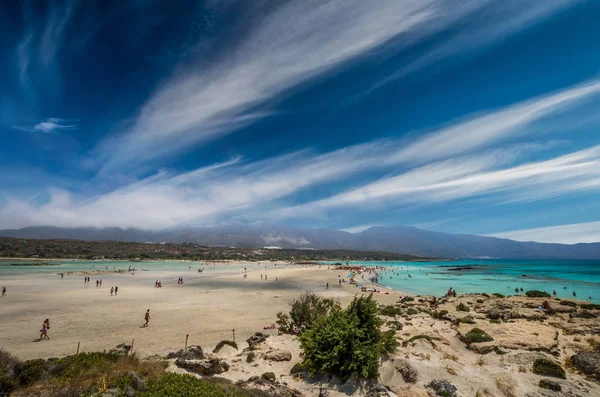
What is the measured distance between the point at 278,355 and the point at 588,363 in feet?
40.4

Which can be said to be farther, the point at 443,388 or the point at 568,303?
the point at 568,303

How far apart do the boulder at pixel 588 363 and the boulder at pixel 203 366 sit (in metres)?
13.9

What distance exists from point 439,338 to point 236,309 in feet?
60.5

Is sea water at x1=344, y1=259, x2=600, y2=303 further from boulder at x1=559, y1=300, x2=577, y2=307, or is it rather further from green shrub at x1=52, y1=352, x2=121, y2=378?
green shrub at x1=52, y1=352, x2=121, y2=378

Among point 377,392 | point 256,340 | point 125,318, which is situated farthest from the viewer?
point 125,318

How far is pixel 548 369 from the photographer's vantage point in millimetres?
10992

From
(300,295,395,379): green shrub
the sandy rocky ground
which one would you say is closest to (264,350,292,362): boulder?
the sandy rocky ground

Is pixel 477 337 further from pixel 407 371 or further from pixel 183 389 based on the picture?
pixel 183 389

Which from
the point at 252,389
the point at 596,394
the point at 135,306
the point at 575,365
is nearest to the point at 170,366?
the point at 252,389

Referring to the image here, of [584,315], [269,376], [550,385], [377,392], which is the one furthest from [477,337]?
[584,315]

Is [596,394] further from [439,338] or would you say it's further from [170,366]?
[170,366]

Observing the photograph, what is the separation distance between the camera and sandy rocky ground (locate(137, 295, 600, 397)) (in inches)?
392

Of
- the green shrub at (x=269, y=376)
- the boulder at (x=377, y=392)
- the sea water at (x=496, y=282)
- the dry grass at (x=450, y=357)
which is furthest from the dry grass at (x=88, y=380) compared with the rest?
the sea water at (x=496, y=282)

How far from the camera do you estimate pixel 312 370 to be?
434 inches
